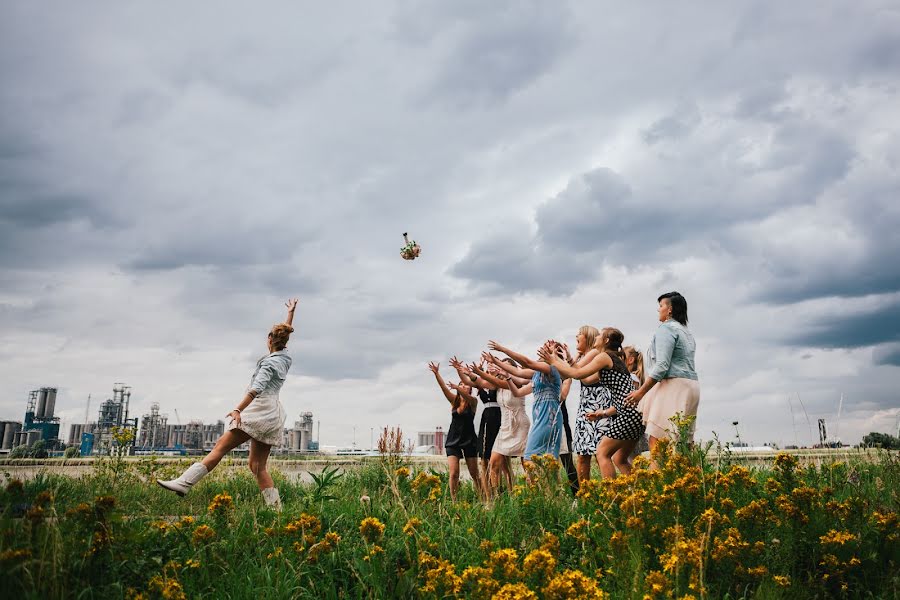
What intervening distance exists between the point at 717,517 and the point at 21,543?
360cm

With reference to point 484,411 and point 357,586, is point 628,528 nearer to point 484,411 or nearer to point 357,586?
point 357,586

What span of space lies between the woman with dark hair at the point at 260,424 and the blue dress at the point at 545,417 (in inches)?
109

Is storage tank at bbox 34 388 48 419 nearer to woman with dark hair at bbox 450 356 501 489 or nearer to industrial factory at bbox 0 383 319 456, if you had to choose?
industrial factory at bbox 0 383 319 456

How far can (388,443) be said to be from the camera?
564 centimetres

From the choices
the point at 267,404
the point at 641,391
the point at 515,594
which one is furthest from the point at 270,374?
the point at 515,594

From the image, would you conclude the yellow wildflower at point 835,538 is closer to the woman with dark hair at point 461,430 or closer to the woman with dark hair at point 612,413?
the woman with dark hair at point 612,413

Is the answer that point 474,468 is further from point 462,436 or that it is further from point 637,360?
point 637,360

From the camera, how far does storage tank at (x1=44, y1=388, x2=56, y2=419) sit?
113 metres

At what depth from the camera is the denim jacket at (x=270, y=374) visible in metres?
6.35

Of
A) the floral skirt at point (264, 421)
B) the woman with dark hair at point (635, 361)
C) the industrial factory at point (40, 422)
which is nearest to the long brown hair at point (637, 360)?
the woman with dark hair at point (635, 361)

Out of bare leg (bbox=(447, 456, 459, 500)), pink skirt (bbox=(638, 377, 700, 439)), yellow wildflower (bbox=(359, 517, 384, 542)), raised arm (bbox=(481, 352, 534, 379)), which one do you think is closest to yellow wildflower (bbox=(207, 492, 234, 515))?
yellow wildflower (bbox=(359, 517, 384, 542))

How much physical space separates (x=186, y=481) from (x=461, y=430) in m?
3.50

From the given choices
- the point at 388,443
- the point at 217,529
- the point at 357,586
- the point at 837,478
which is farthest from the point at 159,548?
the point at 837,478

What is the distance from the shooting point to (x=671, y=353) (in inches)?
214
